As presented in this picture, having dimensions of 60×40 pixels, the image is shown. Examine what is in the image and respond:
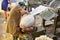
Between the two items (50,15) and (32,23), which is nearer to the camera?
(50,15)

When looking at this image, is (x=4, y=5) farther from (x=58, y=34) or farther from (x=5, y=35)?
(x=58, y=34)

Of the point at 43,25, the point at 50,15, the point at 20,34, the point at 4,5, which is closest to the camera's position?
the point at 50,15

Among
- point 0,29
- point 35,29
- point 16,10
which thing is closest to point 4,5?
point 0,29

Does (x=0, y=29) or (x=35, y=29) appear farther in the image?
(x=0, y=29)

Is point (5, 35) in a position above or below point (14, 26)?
below

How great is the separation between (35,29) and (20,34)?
372mm

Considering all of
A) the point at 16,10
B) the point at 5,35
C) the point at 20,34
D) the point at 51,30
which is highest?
the point at 16,10

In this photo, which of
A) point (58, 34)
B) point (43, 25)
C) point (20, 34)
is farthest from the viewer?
point (20, 34)

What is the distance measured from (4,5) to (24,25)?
12.1 feet

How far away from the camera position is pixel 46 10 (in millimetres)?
2043

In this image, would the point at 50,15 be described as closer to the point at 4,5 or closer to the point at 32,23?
the point at 32,23

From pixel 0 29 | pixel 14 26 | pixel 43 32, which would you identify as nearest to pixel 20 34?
pixel 14 26

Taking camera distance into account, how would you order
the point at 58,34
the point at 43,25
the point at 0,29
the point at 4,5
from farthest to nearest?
1. the point at 4,5
2. the point at 0,29
3. the point at 43,25
4. the point at 58,34

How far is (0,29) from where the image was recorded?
525 centimetres
